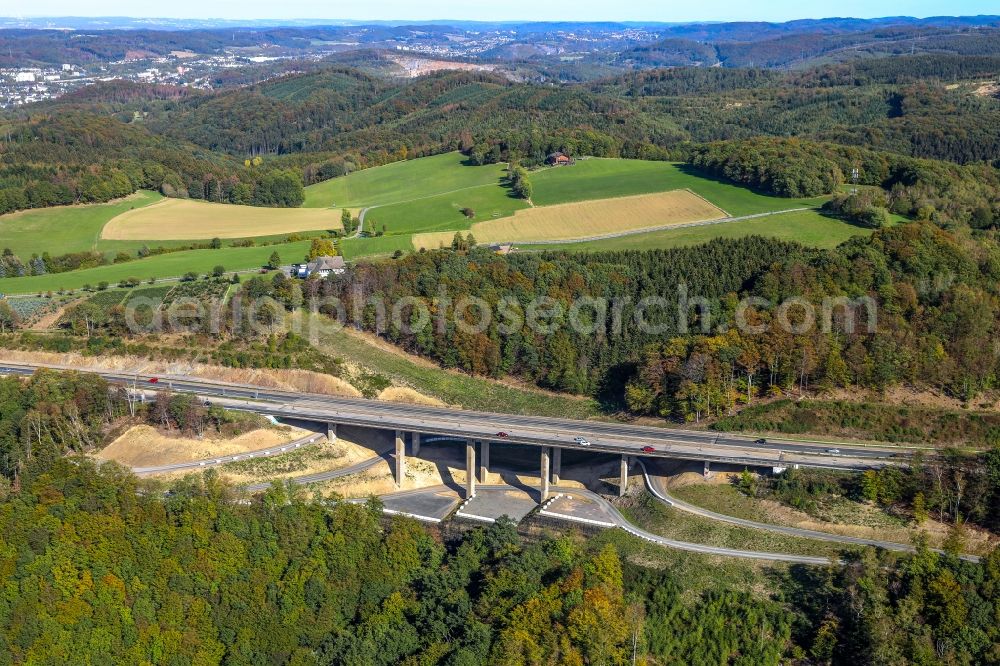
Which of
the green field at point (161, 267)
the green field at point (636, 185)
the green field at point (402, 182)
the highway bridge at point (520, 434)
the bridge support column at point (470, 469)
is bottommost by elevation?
the bridge support column at point (470, 469)

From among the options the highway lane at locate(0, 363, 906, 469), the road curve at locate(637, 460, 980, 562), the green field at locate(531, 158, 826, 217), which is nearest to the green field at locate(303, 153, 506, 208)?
the green field at locate(531, 158, 826, 217)

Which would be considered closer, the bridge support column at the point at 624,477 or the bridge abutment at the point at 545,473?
the bridge support column at the point at 624,477

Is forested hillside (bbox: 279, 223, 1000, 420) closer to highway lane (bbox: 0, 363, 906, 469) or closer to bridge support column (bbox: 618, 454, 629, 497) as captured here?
highway lane (bbox: 0, 363, 906, 469)

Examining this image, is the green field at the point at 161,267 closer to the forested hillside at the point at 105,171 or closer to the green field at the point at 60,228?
the green field at the point at 60,228

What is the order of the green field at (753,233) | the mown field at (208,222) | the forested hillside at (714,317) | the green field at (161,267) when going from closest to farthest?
the forested hillside at (714,317)
the green field at (753,233)
the green field at (161,267)
the mown field at (208,222)

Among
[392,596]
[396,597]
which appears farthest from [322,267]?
[396,597]

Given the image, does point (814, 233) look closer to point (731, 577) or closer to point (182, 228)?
point (731, 577)

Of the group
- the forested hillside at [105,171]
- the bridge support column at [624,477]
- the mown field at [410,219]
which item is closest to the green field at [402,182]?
the mown field at [410,219]
